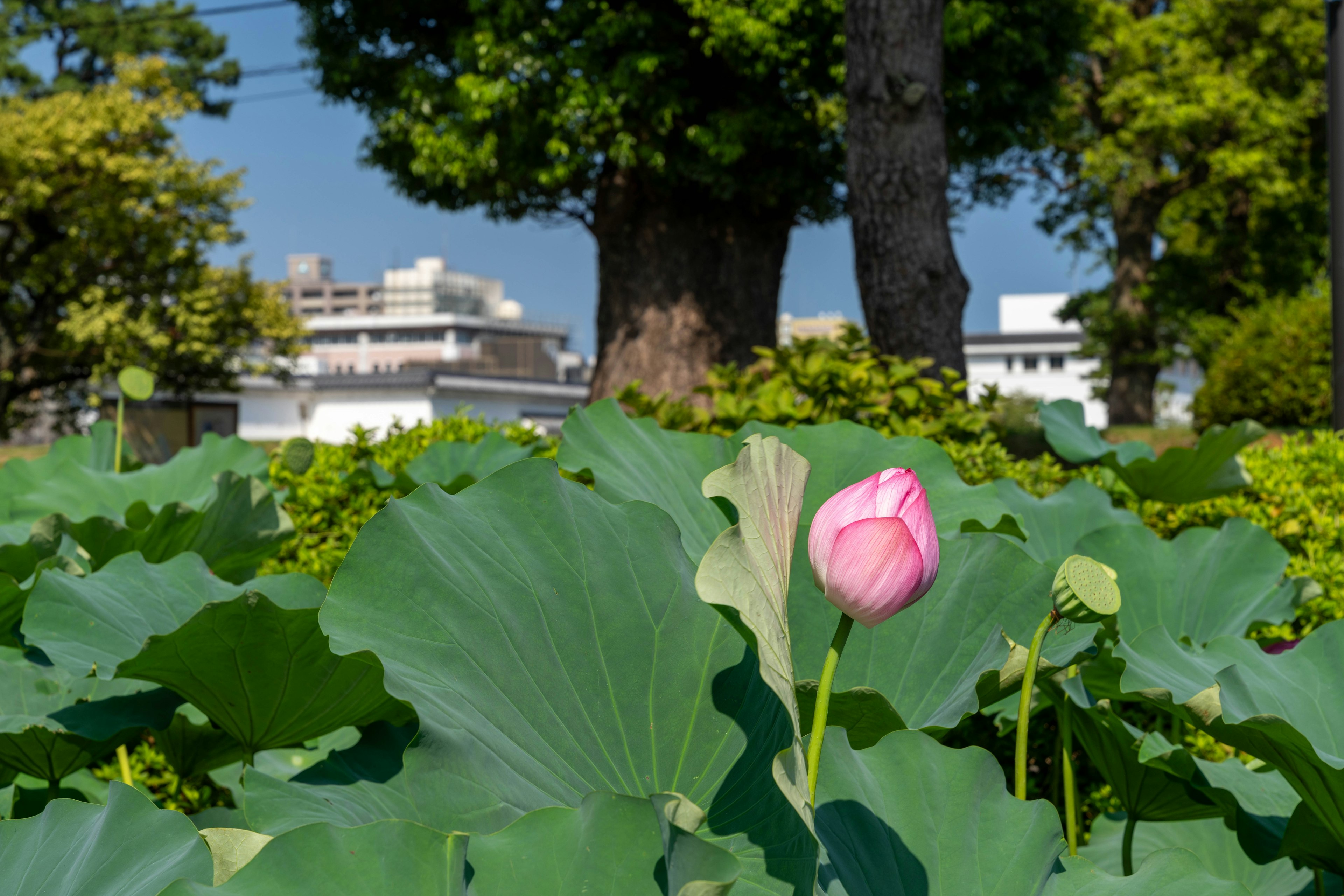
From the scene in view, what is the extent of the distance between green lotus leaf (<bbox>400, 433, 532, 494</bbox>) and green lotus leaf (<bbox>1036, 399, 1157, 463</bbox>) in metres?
1.22

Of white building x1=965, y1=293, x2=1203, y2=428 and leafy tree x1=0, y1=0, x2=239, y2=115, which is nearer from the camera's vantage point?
leafy tree x1=0, y1=0, x2=239, y2=115

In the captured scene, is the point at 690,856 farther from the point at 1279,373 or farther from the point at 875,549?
the point at 1279,373

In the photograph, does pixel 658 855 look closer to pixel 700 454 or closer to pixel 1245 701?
pixel 1245 701

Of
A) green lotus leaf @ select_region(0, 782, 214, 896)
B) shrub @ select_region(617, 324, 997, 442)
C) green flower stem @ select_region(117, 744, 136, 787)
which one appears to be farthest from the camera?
shrub @ select_region(617, 324, 997, 442)

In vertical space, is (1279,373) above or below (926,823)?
above

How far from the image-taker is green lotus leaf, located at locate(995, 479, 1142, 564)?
1572 millimetres

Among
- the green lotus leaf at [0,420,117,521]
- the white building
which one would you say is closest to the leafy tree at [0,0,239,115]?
the green lotus leaf at [0,420,117,521]

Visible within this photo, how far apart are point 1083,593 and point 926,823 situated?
0.19 metres

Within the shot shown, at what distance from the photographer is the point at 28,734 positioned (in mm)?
902

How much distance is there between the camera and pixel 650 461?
4.12 ft

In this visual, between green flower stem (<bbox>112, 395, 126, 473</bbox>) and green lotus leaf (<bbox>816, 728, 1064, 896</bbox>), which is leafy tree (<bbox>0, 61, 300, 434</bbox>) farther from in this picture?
green lotus leaf (<bbox>816, 728, 1064, 896</bbox>)

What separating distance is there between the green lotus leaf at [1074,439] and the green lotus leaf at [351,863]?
1877 mm

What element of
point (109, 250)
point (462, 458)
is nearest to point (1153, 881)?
A: point (462, 458)

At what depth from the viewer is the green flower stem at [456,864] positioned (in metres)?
0.52
